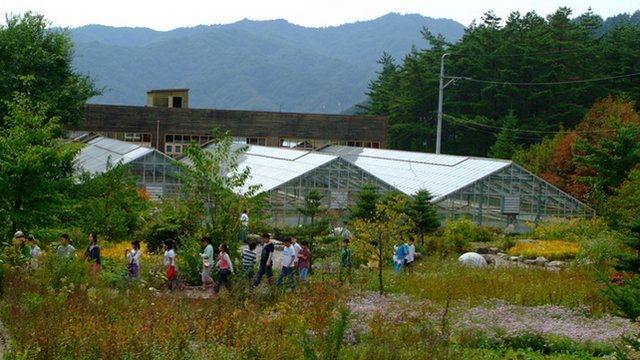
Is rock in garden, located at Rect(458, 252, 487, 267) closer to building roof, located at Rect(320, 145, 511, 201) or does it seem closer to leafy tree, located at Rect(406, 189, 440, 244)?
leafy tree, located at Rect(406, 189, 440, 244)

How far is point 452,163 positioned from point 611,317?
19.5m

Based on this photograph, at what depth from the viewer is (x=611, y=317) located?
14469 millimetres

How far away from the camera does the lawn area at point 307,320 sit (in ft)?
30.0

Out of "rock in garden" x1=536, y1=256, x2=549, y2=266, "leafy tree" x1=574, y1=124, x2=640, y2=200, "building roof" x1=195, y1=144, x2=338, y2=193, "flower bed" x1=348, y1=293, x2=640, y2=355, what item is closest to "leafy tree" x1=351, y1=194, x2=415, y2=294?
"flower bed" x1=348, y1=293, x2=640, y2=355

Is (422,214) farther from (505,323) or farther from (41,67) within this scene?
(41,67)

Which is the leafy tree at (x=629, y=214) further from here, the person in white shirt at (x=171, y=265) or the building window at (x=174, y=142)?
the building window at (x=174, y=142)

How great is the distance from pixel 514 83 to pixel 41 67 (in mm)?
36453

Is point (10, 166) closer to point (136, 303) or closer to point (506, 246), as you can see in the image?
point (136, 303)

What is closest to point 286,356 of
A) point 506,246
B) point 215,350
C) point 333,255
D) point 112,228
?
point 215,350

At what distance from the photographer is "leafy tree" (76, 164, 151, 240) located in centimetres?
2328

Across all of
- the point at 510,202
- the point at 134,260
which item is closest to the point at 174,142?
the point at 510,202

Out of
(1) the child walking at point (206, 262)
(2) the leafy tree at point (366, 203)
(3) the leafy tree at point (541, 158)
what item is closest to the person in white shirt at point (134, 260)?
(1) the child walking at point (206, 262)

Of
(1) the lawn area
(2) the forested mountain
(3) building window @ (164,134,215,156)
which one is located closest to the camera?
(1) the lawn area

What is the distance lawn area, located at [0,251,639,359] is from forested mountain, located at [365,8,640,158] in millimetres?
37664
